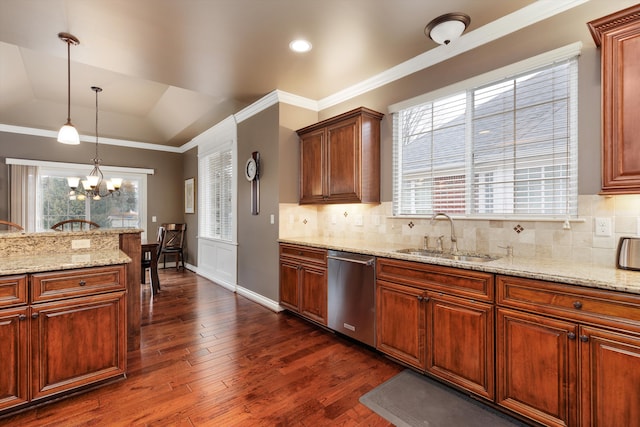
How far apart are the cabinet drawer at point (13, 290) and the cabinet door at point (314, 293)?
224 cm

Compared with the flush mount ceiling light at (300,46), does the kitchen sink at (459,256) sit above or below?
below

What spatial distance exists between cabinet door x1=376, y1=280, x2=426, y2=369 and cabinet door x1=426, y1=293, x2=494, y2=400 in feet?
0.25

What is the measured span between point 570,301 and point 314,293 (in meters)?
2.19

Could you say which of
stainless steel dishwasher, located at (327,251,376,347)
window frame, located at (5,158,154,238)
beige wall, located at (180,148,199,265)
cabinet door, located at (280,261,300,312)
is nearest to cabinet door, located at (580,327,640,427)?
stainless steel dishwasher, located at (327,251,376,347)

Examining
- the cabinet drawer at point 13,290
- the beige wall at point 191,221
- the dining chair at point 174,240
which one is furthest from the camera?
the dining chair at point 174,240

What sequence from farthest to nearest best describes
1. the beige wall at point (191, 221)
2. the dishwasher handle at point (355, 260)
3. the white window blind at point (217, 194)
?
the beige wall at point (191, 221) < the white window blind at point (217, 194) < the dishwasher handle at point (355, 260)

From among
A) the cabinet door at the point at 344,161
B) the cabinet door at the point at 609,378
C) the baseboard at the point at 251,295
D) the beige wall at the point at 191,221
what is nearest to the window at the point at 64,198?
the beige wall at the point at 191,221

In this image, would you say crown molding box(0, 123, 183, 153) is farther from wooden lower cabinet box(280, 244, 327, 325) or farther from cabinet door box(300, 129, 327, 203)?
wooden lower cabinet box(280, 244, 327, 325)

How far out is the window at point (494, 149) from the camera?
2148 mm

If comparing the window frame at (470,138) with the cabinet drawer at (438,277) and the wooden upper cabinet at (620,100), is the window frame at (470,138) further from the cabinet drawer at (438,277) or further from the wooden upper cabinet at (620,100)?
the cabinet drawer at (438,277)

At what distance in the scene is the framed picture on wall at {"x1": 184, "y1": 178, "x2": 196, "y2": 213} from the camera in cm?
657

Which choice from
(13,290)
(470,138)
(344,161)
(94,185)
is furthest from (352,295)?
(94,185)

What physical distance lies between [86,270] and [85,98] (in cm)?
430

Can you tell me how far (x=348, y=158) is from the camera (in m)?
3.24
